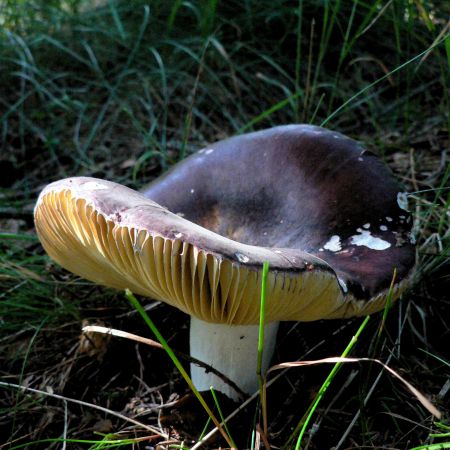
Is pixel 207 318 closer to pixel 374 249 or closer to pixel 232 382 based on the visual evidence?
pixel 232 382

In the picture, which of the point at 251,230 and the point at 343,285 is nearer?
the point at 343,285

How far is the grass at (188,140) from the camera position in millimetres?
1774

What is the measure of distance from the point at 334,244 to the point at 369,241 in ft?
0.36

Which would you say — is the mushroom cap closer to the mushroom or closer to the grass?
the mushroom

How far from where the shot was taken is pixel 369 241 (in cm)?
176

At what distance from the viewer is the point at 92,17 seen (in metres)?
3.87

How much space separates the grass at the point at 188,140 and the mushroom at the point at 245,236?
19cm

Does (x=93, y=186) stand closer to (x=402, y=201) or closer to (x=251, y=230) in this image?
(x=251, y=230)

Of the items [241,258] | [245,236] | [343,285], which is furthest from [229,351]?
[241,258]

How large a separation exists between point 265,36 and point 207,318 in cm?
241

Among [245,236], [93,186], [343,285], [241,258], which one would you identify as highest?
[93,186]

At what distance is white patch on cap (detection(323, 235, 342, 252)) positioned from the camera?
1773mm

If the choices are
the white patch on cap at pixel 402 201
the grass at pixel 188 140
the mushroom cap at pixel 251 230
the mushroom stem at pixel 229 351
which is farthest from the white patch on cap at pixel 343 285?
the white patch on cap at pixel 402 201

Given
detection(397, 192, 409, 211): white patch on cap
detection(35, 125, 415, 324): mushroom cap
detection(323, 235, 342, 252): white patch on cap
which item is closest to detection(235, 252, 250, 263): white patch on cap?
detection(35, 125, 415, 324): mushroom cap
